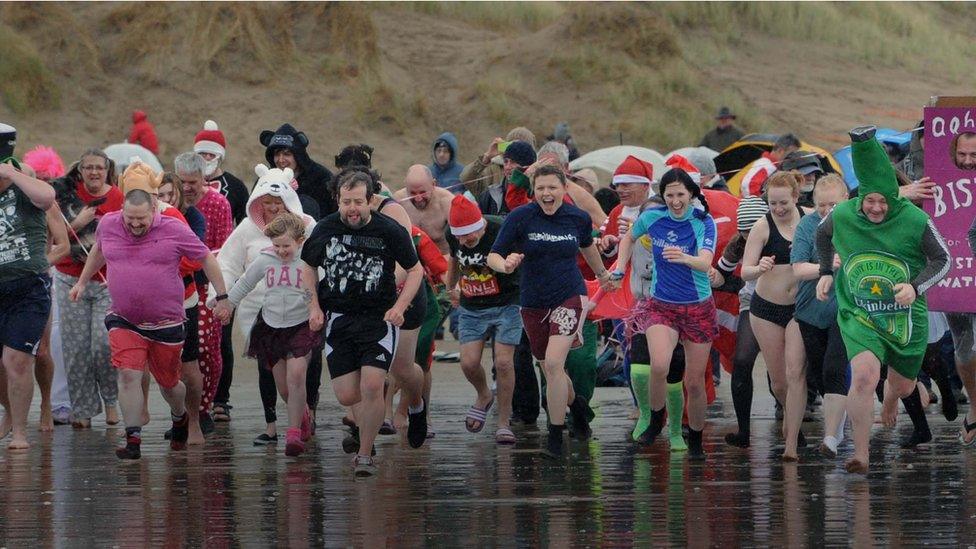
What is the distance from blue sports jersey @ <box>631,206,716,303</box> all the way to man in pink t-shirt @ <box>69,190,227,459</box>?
2.70 meters

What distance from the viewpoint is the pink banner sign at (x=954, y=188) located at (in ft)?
39.7

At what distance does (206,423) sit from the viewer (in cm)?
1348

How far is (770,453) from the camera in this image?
39.2ft

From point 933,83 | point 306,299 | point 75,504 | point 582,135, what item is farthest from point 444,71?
point 75,504

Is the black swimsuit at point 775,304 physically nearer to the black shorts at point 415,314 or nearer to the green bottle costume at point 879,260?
the green bottle costume at point 879,260

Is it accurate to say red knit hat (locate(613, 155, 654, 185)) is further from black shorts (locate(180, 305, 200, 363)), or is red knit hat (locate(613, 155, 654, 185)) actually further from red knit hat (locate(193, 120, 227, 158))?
red knit hat (locate(193, 120, 227, 158))

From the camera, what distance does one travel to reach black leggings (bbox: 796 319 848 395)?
1127 cm

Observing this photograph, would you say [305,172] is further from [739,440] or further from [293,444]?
[739,440]

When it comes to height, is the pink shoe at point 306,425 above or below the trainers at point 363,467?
above

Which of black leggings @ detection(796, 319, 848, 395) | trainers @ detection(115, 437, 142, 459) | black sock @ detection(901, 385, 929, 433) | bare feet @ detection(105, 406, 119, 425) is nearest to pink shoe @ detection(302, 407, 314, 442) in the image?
trainers @ detection(115, 437, 142, 459)

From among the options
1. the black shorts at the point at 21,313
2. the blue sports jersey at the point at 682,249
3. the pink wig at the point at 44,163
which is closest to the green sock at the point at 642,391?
the blue sports jersey at the point at 682,249

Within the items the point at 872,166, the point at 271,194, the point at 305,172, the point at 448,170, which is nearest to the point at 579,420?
the point at 271,194

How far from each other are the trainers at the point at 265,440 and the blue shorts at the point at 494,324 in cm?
144

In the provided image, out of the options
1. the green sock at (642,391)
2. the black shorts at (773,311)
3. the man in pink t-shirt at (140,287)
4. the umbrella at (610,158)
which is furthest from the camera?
the umbrella at (610,158)
